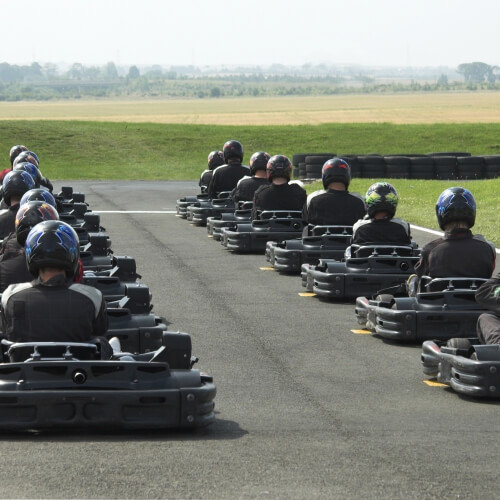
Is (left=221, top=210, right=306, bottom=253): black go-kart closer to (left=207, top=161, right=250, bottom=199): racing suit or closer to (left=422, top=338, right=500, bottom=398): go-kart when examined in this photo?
(left=207, top=161, right=250, bottom=199): racing suit

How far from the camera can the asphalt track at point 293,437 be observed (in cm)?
684

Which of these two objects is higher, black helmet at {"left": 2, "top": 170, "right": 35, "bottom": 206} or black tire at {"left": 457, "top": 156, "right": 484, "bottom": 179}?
black helmet at {"left": 2, "top": 170, "right": 35, "bottom": 206}

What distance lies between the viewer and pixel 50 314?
8523mm

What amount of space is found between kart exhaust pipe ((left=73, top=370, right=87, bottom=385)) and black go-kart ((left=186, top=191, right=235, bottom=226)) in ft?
52.4

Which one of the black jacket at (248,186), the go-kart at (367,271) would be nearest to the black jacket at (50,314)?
the go-kart at (367,271)

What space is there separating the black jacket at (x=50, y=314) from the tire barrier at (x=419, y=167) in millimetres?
28879

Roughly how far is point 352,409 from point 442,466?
172 centimetres

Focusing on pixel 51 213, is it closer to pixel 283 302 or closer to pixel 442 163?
pixel 283 302

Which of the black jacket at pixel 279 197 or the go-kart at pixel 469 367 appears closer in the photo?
the go-kart at pixel 469 367

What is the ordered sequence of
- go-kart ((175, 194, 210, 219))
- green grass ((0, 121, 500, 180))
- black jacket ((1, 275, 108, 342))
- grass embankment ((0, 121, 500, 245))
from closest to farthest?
1. black jacket ((1, 275, 108, 342))
2. go-kart ((175, 194, 210, 219))
3. grass embankment ((0, 121, 500, 245))
4. green grass ((0, 121, 500, 180))

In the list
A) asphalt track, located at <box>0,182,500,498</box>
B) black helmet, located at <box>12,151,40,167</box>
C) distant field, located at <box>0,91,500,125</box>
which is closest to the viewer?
asphalt track, located at <box>0,182,500,498</box>

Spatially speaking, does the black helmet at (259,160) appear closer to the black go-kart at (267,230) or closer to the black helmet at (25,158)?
the black go-kart at (267,230)

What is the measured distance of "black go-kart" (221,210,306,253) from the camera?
19703 millimetres

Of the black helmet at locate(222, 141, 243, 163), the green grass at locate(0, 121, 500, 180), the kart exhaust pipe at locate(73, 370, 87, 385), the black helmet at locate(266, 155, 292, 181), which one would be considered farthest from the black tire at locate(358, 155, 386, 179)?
the kart exhaust pipe at locate(73, 370, 87, 385)
